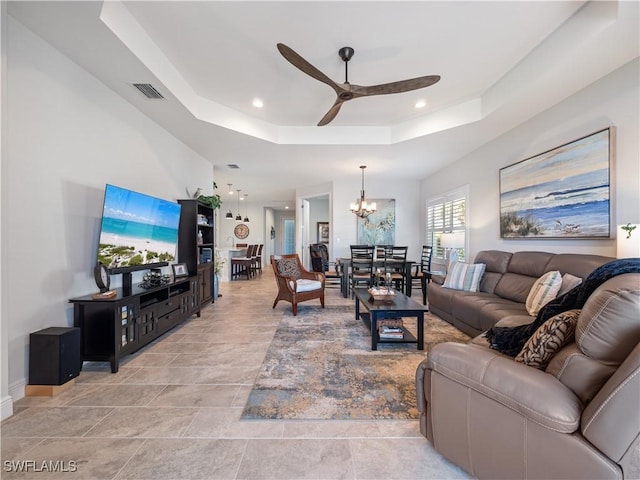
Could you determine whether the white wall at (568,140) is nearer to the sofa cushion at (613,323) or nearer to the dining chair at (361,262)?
the dining chair at (361,262)

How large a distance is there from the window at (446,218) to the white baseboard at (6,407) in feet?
18.6

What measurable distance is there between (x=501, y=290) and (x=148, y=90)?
456cm

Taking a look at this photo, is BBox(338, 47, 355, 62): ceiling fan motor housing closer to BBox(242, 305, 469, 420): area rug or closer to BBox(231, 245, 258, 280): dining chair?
BBox(242, 305, 469, 420): area rug

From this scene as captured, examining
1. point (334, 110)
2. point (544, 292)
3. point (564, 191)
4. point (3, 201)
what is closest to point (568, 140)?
point (564, 191)

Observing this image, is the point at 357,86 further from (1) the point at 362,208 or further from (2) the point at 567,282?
(1) the point at 362,208

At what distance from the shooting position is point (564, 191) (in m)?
2.90

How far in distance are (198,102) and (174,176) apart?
1.23 metres

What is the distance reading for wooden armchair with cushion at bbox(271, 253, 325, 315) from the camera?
4.14 metres

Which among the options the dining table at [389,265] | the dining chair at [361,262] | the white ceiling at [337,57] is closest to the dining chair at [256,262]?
the dining table at [389,265]

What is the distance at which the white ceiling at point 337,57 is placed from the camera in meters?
2.07

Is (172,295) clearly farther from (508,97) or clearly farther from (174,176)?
(508,97)

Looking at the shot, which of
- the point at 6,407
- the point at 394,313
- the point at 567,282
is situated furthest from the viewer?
the point at 394,313

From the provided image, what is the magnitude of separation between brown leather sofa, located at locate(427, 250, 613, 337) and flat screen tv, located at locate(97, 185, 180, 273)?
3589 millimetres

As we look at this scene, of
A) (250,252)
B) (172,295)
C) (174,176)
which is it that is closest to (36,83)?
(174,176)
